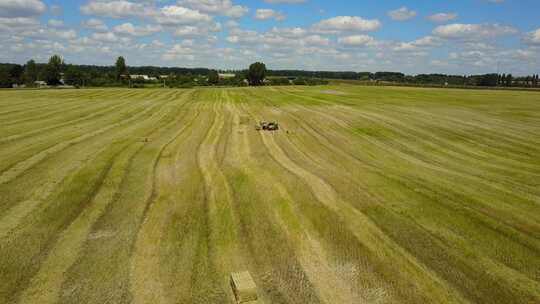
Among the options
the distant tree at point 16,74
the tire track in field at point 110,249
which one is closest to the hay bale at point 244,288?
the tire track in field at point 110,249

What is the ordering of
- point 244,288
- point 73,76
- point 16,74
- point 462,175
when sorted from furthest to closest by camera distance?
point 16,74, point 73,76, point 462,175, point 244,288

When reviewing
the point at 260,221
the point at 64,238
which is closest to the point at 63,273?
the point at 64,238

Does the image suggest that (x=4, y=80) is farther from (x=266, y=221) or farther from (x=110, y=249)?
(x=266, y=221)

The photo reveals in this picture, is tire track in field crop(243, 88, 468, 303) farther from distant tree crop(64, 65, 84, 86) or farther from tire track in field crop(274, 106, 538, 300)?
distant tree crop(64, 65, 84, 86)

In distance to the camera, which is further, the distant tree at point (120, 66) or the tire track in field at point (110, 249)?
the distant tree at point (120, 66)

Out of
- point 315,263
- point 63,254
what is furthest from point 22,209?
point 315,263

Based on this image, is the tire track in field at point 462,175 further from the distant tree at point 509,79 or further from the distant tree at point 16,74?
the distant tree at point 509,79
